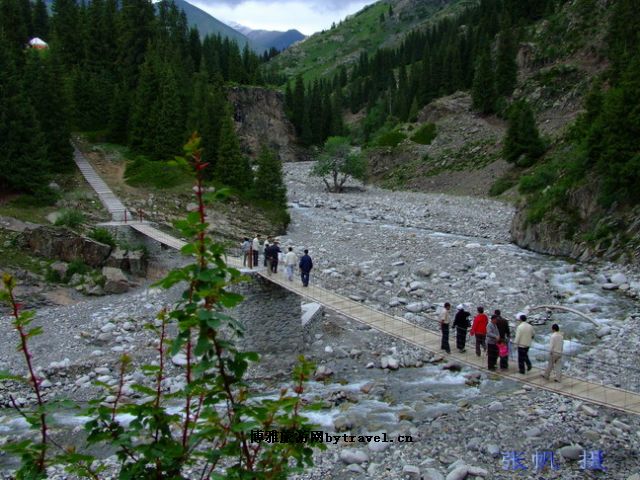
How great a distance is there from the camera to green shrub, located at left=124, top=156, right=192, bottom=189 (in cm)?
3931

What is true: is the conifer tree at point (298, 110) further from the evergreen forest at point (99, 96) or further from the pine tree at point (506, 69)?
the pine tree at point (506, 69)

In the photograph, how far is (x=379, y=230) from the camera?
39.2 m

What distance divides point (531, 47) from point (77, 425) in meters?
71.2

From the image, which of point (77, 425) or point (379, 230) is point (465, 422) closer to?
point (77, 425)

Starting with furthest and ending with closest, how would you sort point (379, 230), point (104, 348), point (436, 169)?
point (436, 169), point (379, 230), point (104, 348)

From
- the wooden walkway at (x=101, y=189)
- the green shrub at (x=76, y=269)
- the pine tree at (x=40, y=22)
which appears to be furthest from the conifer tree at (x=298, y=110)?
the green shrub at (x=76, y=269)

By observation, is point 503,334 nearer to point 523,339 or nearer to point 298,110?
point 523,339

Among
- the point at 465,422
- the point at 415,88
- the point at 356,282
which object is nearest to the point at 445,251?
the point at 356,282

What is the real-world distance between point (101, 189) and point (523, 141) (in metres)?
36.6

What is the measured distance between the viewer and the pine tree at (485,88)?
6906 centimetres

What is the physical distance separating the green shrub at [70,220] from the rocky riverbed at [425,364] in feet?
22.5

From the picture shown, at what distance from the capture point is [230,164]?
41.5m

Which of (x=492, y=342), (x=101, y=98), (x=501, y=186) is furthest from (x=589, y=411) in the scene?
(x=101, y=98)

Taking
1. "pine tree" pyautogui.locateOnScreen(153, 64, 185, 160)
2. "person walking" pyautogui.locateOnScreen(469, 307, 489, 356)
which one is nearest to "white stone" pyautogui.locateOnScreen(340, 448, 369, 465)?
"person walking" pyautogui.locateOnScreen(469, 307, 489, 356)
